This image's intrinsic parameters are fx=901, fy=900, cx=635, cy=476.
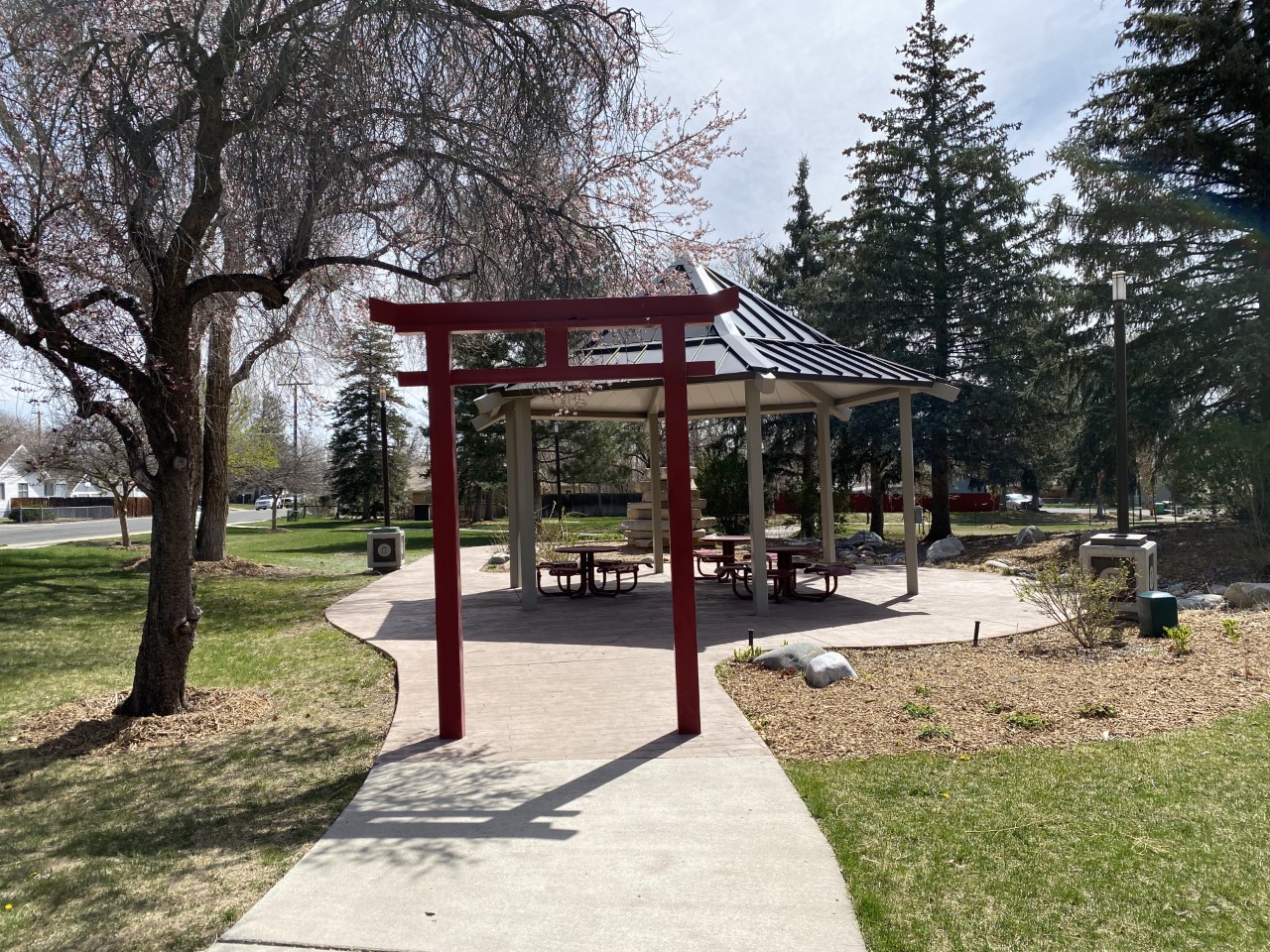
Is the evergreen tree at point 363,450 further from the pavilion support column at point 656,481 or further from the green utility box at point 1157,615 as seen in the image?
the green utility box at point 1157,615

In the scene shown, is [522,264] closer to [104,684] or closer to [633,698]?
[633,698]

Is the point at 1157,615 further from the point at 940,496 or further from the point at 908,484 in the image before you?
the point at 940,496

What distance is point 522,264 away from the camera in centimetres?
736

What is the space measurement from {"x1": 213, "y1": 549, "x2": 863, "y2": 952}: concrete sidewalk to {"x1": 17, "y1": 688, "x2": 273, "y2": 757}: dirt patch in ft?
4.18

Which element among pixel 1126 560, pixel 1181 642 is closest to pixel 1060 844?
pixel 1181 642

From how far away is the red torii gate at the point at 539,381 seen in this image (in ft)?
17.9

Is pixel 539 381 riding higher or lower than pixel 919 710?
higher

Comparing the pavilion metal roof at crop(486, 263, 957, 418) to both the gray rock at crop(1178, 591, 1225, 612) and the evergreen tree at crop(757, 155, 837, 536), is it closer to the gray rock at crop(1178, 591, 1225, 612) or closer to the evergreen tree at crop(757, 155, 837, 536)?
the gray rock at crop(1178, 591, 1225, 612)

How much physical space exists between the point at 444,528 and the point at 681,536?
1.44 meters

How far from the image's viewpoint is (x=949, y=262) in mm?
21562

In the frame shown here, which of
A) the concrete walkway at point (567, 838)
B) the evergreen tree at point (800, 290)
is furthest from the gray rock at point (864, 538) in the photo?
the concrete walkway at point (567, 838)

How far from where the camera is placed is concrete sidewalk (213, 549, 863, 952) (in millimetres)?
3146

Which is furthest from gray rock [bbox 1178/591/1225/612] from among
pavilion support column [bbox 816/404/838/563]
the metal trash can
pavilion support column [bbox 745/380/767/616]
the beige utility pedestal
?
the metal trash can

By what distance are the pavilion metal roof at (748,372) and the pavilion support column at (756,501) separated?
15.6 inches
